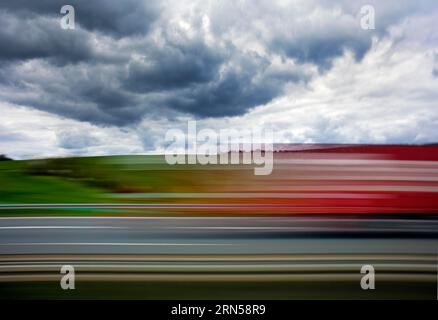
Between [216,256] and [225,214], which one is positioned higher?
[225,214]

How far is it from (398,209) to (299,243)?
4.88ft

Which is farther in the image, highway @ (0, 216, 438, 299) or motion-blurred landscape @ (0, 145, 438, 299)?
motion-blurred landscape @ (0, 145, 438, 299)

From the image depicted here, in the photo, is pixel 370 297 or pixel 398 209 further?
pixel 398 209

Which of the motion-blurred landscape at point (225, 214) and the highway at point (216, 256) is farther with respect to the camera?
the motion-blurred landscape at point (225, 214)

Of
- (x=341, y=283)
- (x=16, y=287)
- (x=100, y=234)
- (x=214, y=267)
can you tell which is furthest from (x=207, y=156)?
(x=16, y=287)

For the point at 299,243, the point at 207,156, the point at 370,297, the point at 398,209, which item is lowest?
the point at 370,297

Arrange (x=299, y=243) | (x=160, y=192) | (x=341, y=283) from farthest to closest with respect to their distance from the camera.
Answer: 1. (x=160, y=192)
2. (x=299, y=243)
3. (x=341, y=283)

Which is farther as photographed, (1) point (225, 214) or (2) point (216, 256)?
(1) point (225, 214)

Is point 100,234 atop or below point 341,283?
atop
